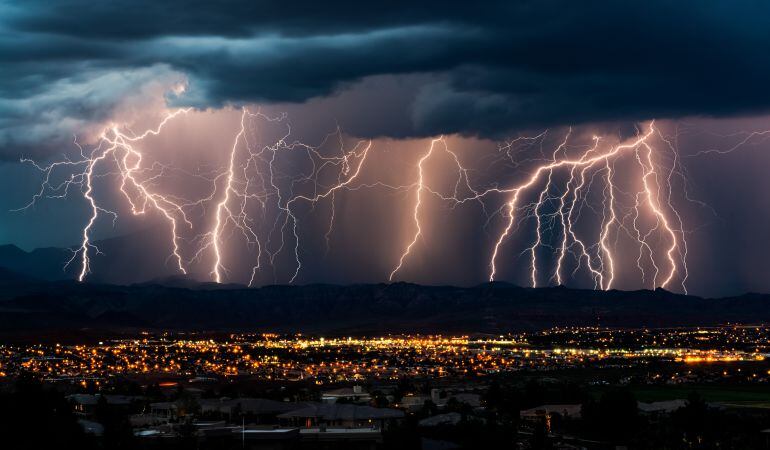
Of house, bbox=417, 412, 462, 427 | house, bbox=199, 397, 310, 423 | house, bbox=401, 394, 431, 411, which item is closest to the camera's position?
house, bbox=417, 412, 462, 427

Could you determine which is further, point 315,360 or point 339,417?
point 315,360

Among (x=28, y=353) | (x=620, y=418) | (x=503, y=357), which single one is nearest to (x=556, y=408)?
(x=620, y=418)

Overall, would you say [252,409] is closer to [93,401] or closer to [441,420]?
[441,420]

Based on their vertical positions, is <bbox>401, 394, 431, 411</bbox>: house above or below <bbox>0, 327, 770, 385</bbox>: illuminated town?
below

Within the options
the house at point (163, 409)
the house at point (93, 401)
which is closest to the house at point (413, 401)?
the house at point (163, 409)

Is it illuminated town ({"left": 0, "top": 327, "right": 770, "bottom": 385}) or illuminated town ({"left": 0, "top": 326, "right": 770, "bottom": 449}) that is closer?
illuminated town ({"left": 0, "top": 326, "right": 770, "bottom": 449})

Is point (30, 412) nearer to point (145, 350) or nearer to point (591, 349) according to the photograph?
point (145, 350)

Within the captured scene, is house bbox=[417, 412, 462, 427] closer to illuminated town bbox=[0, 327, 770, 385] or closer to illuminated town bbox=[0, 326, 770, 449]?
illuminated town bbox=[0, 326, 770, 449]

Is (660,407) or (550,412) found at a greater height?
(660,407)

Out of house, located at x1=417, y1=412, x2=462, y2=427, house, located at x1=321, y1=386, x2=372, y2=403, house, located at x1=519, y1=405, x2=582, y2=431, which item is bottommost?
house, located at x1=519, y1=405, x2=582, y2=431

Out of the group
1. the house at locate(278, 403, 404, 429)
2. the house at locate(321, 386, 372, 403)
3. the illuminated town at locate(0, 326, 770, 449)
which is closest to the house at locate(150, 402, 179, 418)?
the illuminated town at locate(0, 326, 770, 449)

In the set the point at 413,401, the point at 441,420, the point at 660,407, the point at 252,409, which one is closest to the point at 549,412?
the point at 660,407
